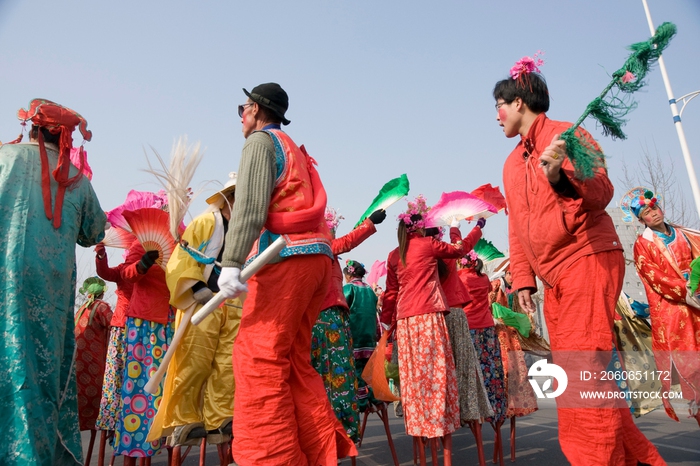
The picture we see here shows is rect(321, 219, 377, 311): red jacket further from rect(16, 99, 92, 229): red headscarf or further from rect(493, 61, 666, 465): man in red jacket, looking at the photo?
rect(16, 99, 92, 229): red headscarf

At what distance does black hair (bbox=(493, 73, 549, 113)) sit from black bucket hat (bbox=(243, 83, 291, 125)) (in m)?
1.35

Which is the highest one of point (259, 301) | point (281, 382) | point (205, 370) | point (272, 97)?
point (272, 97)

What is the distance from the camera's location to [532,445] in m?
6.06

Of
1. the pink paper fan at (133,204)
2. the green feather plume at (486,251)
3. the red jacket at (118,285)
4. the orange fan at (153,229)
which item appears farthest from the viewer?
the green feather plume at (486,251)

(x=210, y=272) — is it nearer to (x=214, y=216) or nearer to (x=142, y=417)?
(x=214, y=216)

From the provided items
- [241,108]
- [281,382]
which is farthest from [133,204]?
[281,382]

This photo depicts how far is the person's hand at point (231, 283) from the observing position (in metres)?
2.44

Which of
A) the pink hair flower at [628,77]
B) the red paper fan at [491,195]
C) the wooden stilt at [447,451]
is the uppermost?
the red paper fan at [491,195]

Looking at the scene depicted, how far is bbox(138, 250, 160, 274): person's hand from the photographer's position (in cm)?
447

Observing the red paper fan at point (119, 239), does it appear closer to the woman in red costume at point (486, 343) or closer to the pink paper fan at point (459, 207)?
the pink paper fan at point (459, 207)

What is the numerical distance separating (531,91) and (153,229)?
3212mm

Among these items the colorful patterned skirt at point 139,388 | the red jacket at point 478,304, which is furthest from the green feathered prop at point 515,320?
the colorful patterned skirt at point 139,388

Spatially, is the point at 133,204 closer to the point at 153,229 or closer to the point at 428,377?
the point at 153,229

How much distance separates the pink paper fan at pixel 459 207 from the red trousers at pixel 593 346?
3019 mm
